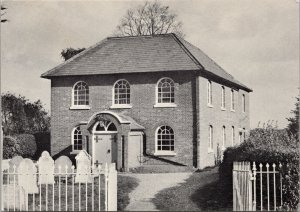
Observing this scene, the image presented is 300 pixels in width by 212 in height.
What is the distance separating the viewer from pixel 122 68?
29719 mm

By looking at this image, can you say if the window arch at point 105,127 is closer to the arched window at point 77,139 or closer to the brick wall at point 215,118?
the arched window at point 77,139

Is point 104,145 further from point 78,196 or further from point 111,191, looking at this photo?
point 111,191

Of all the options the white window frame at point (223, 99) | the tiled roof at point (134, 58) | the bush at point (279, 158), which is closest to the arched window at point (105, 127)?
the tiled roof at point (134, 58)

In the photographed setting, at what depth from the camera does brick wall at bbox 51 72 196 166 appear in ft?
94.0

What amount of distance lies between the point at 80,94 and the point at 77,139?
2887mm

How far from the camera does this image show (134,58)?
99.4ft

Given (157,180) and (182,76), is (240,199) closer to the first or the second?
(157,180)

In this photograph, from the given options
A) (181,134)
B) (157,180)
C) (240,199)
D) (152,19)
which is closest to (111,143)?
(181,134)

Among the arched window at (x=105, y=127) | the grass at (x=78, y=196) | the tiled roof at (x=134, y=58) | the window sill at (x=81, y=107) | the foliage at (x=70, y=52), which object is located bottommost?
the grass at (x=78, y=196)

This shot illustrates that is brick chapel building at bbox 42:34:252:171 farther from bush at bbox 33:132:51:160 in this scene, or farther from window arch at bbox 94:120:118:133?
bush at bbox 33:132:51:160

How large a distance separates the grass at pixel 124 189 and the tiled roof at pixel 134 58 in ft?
29.0

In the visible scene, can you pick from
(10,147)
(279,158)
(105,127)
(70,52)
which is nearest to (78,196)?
(279,158)

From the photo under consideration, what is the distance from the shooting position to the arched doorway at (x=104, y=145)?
28.1 meters

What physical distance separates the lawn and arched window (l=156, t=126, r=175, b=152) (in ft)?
25.9
